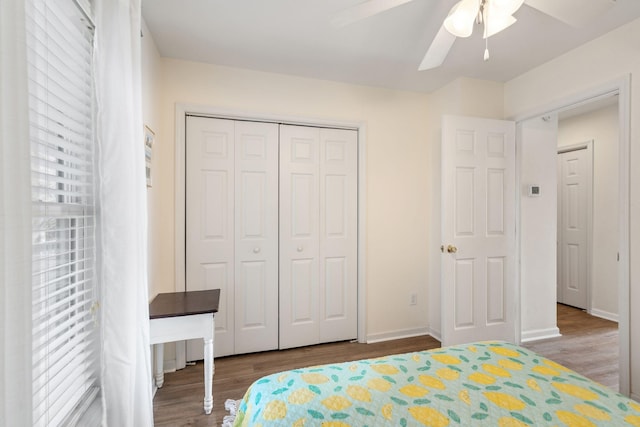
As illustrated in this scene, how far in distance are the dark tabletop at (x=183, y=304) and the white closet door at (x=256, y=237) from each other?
44 cm

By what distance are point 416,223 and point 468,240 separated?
1.86 feet

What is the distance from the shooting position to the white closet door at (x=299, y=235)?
2.71 meters

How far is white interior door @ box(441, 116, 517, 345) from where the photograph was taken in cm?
262

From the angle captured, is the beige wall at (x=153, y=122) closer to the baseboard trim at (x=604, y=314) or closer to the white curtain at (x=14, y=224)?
the white curtain at (x=14, y=224)

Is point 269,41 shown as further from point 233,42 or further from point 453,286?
point 453,286

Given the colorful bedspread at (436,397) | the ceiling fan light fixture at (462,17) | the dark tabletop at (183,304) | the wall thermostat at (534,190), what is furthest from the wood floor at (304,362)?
the ceiling fan light fixture at (462,17)

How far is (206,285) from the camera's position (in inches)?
99.1

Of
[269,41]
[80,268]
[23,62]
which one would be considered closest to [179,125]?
[269,41]

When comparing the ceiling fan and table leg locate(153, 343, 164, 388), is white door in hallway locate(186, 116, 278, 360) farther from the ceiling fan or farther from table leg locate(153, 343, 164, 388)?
the ceiling fan

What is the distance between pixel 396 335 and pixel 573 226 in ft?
10.2

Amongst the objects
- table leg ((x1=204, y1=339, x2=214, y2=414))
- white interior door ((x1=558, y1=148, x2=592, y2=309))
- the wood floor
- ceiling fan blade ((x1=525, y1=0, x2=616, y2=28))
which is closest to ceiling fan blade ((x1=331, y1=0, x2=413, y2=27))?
ceiling fan blade ((x1=525, y1=0, x2=616, y2=28))

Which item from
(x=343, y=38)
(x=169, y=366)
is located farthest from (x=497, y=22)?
(x=169, y=366)

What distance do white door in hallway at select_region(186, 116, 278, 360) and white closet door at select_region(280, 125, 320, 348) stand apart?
84mm

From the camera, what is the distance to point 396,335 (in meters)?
2.99
